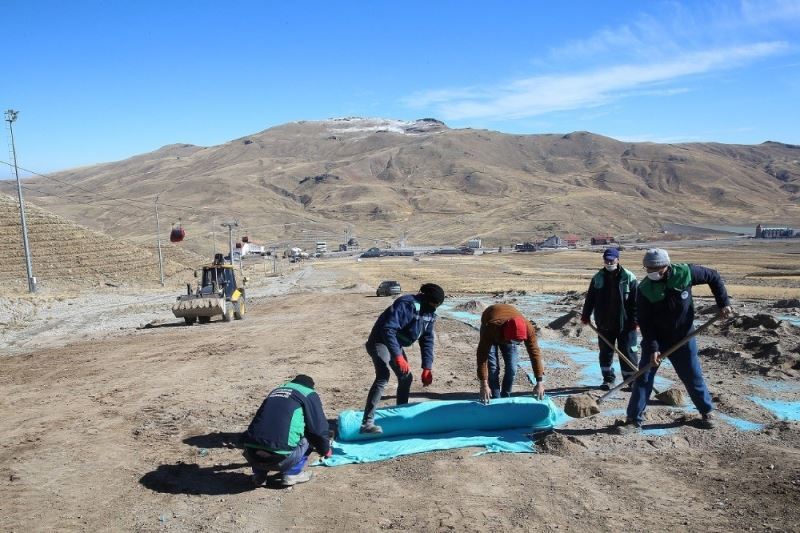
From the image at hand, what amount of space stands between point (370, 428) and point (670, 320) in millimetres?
3514

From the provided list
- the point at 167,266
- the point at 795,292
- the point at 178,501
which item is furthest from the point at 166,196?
the point at 178,501

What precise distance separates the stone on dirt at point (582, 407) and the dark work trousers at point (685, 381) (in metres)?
0.71

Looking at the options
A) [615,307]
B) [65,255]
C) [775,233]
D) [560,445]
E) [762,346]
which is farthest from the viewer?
[775,233]

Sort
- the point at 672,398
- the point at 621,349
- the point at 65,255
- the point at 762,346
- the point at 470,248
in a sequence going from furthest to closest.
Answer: the point at 470,248 → the point at 65,255 → the point at 762,346 → the point at 621,349 → the point at 672,398

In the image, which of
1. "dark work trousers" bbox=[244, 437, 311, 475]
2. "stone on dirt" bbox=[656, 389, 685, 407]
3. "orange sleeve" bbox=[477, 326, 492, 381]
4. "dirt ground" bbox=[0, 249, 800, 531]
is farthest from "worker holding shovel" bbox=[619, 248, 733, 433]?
"dark work trousers" bbox=[244, 437, 311, 475]

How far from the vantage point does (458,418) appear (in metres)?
7.34

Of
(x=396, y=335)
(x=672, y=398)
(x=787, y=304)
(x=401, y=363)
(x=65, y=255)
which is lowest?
(x=787, y=304)

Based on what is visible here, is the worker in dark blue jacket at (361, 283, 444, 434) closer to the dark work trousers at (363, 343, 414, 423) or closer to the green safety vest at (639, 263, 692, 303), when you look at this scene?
the dark work trousers at (363, 343, 414, 423)

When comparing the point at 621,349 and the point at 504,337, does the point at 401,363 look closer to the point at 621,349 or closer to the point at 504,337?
the point at 504,337

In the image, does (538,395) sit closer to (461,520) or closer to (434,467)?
(434,467)

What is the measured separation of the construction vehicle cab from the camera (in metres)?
20.7

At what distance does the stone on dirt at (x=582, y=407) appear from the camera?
778 cm

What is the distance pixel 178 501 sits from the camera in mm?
5887

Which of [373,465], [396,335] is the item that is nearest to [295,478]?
[373,465]
